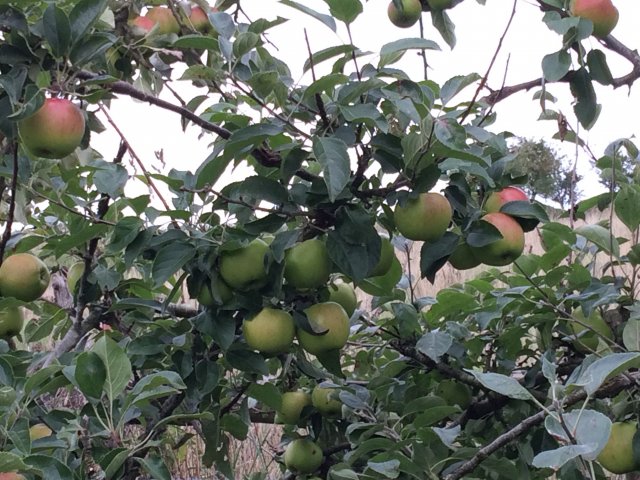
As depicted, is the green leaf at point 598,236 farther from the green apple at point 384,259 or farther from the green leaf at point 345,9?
the green leaf at point 345,9

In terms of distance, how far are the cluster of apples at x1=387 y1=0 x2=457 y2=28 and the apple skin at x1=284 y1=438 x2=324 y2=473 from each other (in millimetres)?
899

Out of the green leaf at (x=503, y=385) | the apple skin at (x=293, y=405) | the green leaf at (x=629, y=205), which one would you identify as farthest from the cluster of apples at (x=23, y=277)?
the green leaf at (x=629, y=205)

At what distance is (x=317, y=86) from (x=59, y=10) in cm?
38

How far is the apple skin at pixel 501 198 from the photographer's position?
52.4 inches

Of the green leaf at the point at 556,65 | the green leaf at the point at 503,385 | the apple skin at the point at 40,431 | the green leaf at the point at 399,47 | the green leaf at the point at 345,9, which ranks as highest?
the green leaf at the point at 556,65

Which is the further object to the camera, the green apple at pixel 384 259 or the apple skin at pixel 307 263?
the green apple at pixel 384 259

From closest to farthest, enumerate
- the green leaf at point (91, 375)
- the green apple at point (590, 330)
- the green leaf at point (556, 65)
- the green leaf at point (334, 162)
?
the green leaf at point (334, 162)
the green leaf at point (91, 375)
the green leaf at point (556, 65)
the green apple at point (590, 330)

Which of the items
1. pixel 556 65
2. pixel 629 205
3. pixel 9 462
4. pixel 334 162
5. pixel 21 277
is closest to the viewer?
pixel 9 462

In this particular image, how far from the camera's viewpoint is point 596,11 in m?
1.45

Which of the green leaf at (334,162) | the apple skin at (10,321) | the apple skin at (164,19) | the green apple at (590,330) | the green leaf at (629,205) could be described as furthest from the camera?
the apple skin at (164,19)

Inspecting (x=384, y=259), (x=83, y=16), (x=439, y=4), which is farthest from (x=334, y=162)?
(x=439, y=4)

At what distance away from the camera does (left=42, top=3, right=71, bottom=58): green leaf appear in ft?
3.63

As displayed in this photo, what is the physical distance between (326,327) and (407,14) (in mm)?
651

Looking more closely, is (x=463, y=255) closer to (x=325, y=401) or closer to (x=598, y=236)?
(x=598, y=236)
